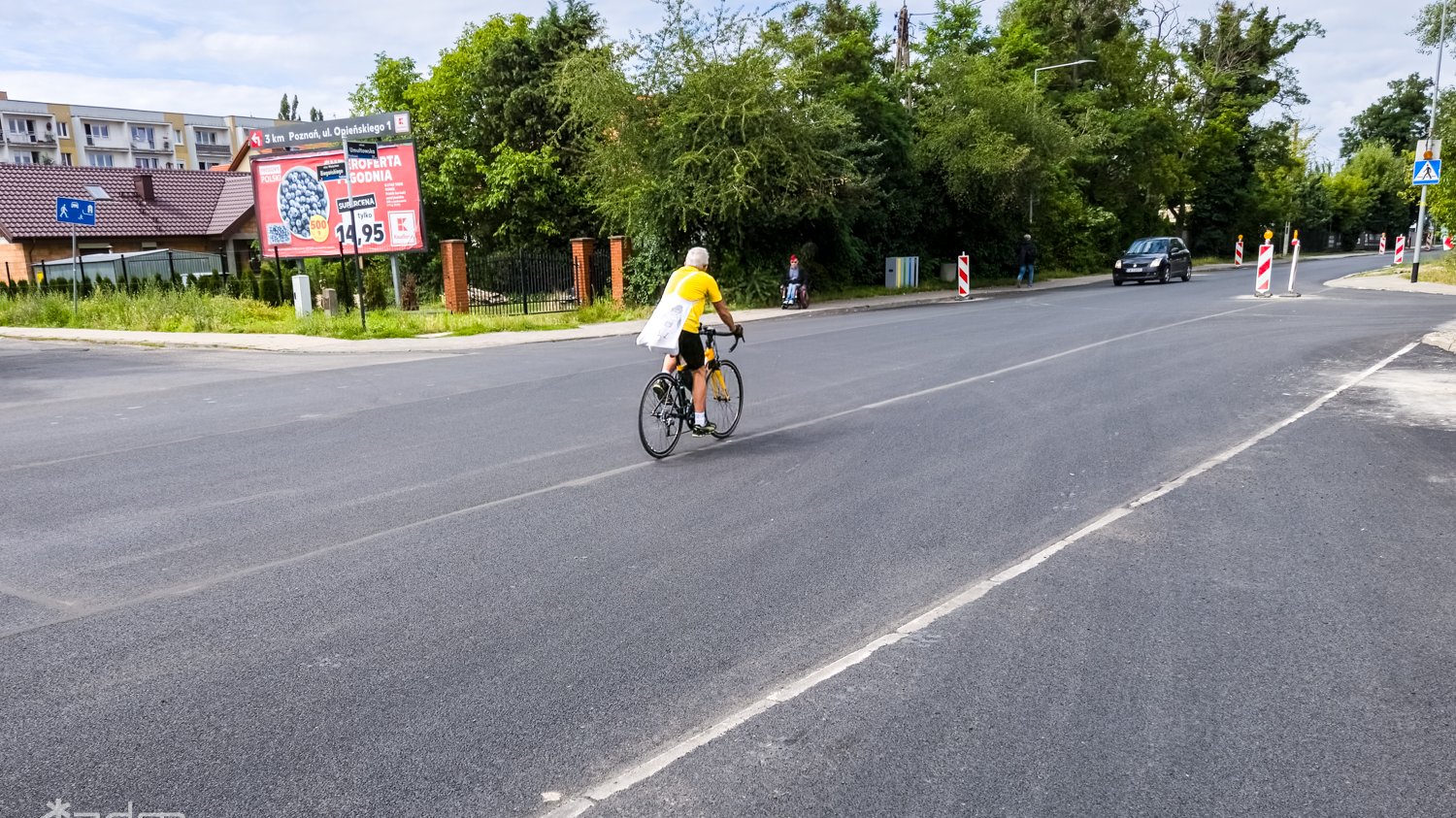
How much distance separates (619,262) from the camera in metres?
26.7

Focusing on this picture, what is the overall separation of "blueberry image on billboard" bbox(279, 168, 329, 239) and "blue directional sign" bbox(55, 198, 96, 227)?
5949 mm

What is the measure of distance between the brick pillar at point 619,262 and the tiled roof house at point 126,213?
24150 mm

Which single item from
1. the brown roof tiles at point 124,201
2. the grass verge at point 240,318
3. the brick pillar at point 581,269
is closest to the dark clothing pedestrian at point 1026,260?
the grass verge at point 240,318

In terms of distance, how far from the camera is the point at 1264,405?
985 cm

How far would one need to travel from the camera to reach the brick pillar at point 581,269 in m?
26.8

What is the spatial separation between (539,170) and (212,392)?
73.5ft

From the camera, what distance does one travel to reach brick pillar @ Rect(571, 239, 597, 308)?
26.8 meters

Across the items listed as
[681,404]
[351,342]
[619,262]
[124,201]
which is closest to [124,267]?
[124,201]

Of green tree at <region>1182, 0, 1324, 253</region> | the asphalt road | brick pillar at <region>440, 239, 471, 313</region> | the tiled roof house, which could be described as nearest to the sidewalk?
brick pillar at <region>440, 239, 471, 313</region>

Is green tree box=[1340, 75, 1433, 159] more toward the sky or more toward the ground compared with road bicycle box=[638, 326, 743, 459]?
more toward the sky

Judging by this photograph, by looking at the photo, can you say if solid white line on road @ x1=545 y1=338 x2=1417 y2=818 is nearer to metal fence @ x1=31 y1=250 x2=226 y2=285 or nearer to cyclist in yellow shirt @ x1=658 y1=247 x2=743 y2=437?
cyclist in yellow shirt @ x1=658 y1=247 x2=743 y2=437

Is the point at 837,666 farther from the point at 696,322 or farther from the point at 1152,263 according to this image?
the point at 1152,263

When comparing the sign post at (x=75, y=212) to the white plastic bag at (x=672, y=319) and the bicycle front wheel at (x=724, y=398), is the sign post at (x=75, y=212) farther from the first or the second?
the white plastic bag at (x=672, y=319)

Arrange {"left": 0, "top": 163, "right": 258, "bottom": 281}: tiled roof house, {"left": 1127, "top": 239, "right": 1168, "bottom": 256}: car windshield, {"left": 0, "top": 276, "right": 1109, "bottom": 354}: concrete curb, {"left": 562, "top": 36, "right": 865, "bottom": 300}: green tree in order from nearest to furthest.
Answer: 1. {"left": 0, "top": 276, "right": 1109, "bottom": 354}: concrete curb
2. {"left": 562, "top": 36, "right": 865, "bottom": 300}: green tree
3. {"left": 1127, "top": 239, "right": 1168, "bottom": 256}: car windshield
4. {"left": 0, "top": 163, "right": 258, "bottom": 281}: tiled roof house
